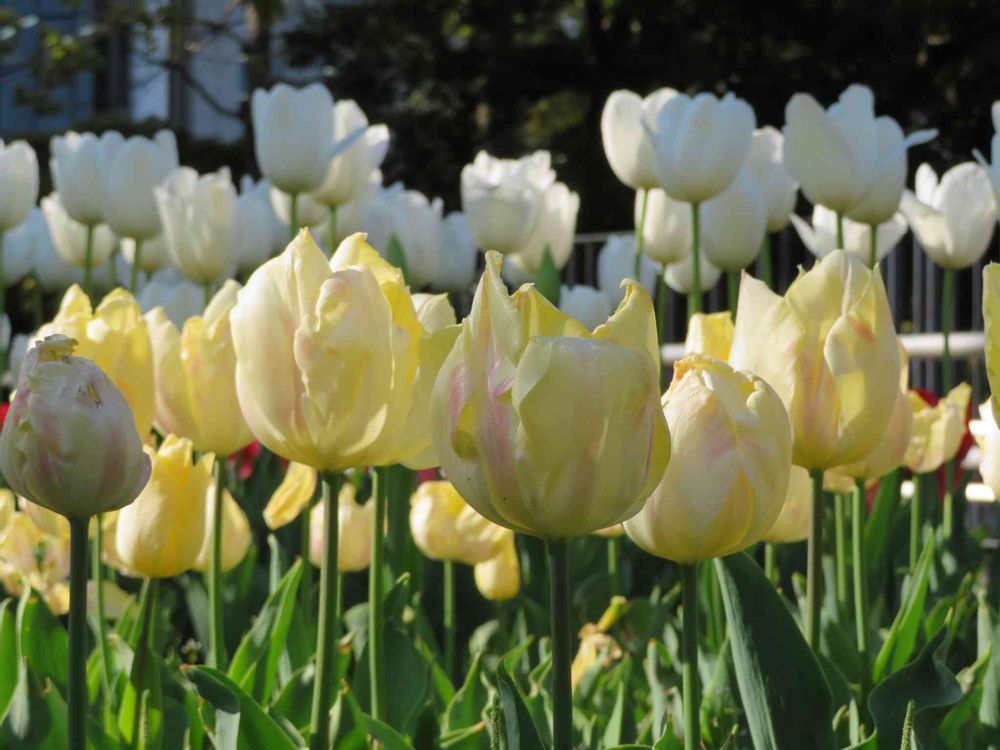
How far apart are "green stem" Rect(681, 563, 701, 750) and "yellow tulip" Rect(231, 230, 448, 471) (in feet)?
0.63

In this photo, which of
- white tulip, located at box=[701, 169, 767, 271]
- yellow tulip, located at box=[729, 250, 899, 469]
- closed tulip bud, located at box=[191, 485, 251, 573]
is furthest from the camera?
white tulip, located at box=[701, 169, 767, 271]

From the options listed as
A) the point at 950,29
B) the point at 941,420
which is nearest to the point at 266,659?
the point at 941,420

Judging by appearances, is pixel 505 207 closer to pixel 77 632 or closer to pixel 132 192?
pixel 132 192

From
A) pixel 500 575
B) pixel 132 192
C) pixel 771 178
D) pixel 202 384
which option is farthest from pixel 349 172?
pixel 202 384

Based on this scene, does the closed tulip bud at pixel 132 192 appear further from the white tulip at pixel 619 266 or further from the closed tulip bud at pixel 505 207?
the white tulip at pixel 619 266

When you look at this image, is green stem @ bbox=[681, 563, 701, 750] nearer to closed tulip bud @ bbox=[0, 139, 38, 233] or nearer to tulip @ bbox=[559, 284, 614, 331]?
tulip @ bbox=[559, 284, 614, 331]

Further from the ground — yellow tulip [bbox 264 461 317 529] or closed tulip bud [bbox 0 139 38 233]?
closed tulip bud [bbox 0 139 38 233]

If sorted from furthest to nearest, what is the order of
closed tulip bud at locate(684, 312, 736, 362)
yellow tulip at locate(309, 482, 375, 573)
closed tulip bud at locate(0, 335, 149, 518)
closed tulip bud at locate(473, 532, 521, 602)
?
closed tulip bud at locate(473, 532, 521, 602) < yellow tulip at locate(309, 482, 375, 573) < closed tulip bud at locate(684, 312, 736, 362) < closed tulip bud at locate(0, 335, 149, 518)

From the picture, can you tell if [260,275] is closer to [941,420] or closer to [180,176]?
[941,420]

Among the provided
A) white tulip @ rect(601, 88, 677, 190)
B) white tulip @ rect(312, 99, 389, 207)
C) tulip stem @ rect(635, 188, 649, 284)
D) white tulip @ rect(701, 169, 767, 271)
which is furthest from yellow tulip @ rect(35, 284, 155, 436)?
white tulip @ rect(312, 99, 389, 207)

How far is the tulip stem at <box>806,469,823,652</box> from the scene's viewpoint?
1.08 metres

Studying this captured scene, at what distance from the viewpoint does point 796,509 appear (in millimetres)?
1300

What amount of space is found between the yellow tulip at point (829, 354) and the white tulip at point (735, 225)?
1.31 meters

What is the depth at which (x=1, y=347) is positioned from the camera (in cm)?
394
